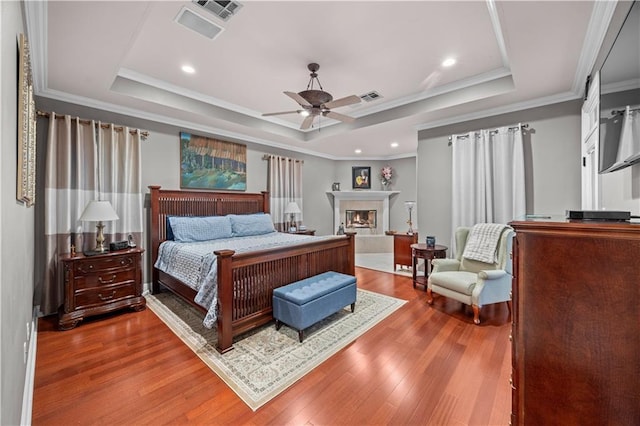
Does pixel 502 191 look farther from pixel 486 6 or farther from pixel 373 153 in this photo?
pixel 373 153

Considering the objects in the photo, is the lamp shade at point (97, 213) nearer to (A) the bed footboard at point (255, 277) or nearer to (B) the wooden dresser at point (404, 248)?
(A) the bed footboard at point (255, 277)

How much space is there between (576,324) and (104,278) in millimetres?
3897

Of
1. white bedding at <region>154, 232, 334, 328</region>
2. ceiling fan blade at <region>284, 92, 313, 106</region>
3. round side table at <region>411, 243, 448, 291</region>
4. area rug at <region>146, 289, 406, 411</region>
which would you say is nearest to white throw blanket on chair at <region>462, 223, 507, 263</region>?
round side table at <region>411, 243, 448, 291</region>

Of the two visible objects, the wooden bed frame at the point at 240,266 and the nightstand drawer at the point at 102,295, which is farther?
the nightstand drawer at the point at 102,295

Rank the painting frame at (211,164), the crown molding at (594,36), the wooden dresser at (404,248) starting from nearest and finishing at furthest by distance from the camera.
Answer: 1. the crown molding at (594,36)
2. the painting frame at (211,164)
3. the wooden dresser at (404,248)

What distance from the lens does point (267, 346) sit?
2363 mm

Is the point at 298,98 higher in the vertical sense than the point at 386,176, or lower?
higher

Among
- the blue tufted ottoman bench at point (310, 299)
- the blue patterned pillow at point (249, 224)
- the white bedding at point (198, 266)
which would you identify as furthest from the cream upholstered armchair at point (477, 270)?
the blue patterned pillow at point (249, 224)

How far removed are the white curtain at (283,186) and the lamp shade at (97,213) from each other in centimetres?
273

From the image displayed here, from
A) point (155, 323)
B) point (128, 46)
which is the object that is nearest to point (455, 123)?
point (128, 46)

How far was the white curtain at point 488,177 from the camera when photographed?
11.4ft

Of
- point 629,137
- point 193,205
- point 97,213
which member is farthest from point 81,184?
point 629,137

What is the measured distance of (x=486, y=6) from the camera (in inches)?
81.0

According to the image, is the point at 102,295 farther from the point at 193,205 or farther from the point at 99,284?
the point at 193,205
